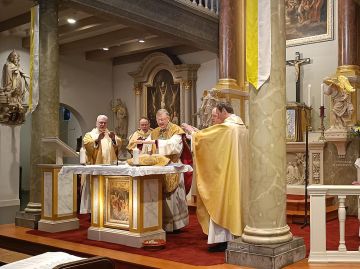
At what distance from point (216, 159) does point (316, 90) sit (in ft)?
18.1

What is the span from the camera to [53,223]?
6324mm

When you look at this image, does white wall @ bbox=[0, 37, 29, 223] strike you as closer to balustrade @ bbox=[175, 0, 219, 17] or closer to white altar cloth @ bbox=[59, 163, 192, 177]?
white altar cloth @ bbox=[59, 163, 192, 177]

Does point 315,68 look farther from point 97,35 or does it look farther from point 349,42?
point 97,35

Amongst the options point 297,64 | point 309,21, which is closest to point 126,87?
point 297,64

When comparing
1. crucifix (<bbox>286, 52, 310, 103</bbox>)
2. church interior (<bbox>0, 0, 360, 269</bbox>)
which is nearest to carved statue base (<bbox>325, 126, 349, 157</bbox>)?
church interior (<bbox>0, 0, 360, 269</bbox>)

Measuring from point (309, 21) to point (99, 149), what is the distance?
5494 mm

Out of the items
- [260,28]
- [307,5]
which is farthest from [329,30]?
[260,28]

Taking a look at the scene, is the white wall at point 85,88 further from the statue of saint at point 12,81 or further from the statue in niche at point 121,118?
the statue of saint at point 12,81

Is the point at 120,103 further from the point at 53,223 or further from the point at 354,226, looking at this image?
the point at 354,226

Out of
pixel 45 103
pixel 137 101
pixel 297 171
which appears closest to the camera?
pixel 45 103

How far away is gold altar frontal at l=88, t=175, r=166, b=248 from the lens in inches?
207

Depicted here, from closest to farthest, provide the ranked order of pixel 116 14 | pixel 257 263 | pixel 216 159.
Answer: pixel 257 263 < pixel 216 159 < pixel 116 14

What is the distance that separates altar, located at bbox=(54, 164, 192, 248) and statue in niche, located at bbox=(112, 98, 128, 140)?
291 inches

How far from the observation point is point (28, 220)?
6.70m
